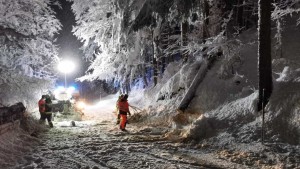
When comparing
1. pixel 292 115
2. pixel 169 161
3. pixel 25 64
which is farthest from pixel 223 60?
pixel 25 64

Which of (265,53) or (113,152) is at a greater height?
(265,53)

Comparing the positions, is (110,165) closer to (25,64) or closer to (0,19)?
(0,19)

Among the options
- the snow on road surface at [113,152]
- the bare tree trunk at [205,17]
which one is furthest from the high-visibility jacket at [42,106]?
the bare tree trunk at [205,17]

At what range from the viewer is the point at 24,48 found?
2295cm

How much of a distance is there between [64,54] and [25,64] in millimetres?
23545

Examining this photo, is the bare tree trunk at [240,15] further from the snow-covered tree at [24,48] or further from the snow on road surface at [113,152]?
the snow-covered tree at [24,48]

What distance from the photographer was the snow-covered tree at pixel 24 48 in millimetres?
20219

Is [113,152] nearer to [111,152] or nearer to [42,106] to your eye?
[111,152]

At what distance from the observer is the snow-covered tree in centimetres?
2022

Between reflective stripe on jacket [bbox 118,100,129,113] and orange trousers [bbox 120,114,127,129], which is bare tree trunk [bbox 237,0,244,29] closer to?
reflective stripe on jacket [bbox 118,100,129,113]

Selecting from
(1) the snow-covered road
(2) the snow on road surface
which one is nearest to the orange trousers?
(2) the snow on road surface

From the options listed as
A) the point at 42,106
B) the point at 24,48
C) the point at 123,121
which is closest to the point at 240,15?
Result: the point at 123,121

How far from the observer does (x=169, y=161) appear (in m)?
10.3

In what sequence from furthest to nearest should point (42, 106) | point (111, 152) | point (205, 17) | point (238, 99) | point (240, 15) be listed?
point (240, 15) → point (42, 106) → point (205, 17) → point (238, 99) → point (111, 152)
